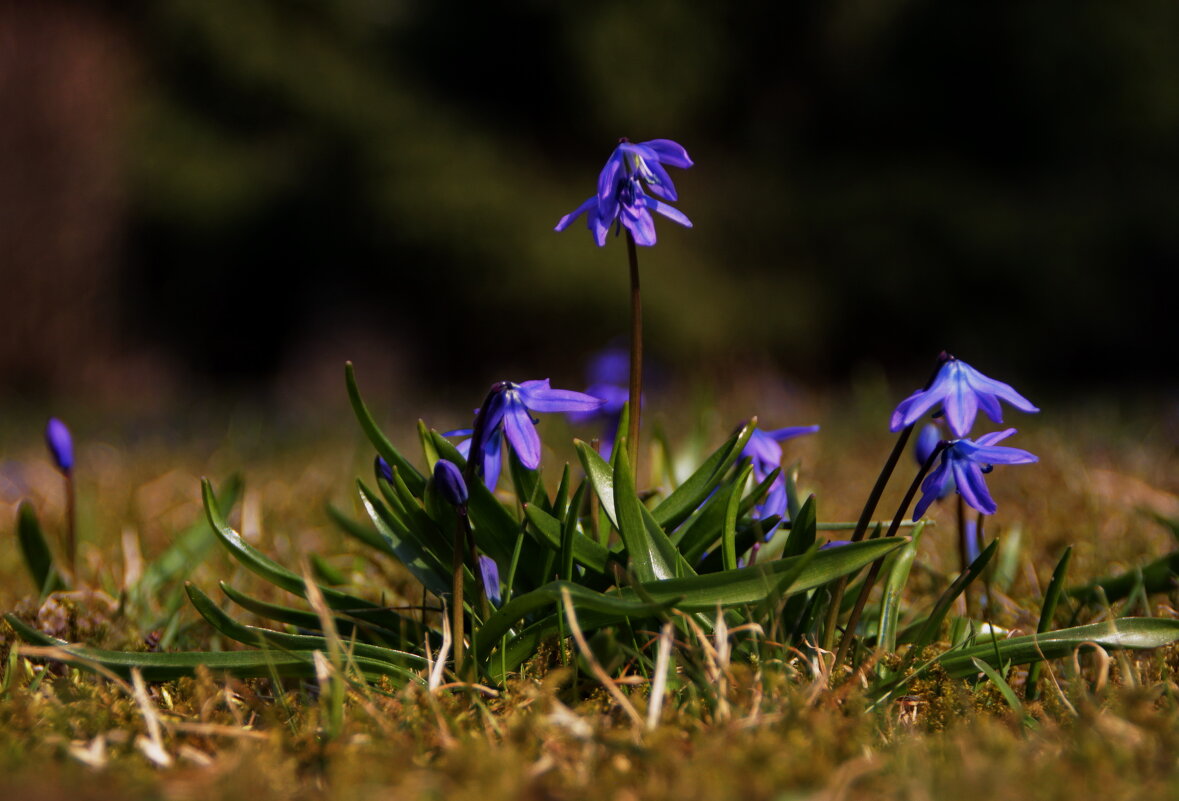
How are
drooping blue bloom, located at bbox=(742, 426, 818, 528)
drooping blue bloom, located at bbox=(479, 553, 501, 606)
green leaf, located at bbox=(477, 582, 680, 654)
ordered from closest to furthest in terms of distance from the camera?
green leaf, located at bbox=(477, 582, 680, 654)
drooping blue bloom, located at bbox=(479, 553, 501, 606)
drooping blue bloom, located at bbox=(742, 426, 818, 528)

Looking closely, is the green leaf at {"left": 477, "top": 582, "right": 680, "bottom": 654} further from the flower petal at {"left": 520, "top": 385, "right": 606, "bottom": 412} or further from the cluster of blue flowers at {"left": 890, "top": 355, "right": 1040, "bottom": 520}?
the cluster of blue flowers at {"left": 890, "top": 355, "right": 1040, "bottom": 520}

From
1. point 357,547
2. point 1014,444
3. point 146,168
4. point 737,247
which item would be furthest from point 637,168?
point 146,168

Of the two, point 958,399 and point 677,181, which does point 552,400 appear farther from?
point 677,181

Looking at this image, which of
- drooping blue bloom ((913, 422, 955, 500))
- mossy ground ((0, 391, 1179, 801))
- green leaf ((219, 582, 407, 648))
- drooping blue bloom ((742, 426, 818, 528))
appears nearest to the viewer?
mossy ground ((0, 391, 1179, 801))

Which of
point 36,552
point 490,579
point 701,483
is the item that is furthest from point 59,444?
point 701,483

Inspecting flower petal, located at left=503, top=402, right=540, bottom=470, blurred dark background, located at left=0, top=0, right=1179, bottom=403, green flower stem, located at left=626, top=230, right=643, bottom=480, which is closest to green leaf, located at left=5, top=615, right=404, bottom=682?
flower petal, located at left=503, top=402, right=540, bottom=470

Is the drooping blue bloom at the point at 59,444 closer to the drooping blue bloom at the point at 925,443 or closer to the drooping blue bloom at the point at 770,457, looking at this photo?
the drooping blue bloom at the point at 770,457

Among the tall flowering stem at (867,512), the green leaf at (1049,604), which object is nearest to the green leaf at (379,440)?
the tall flowering stem at (867,512)
